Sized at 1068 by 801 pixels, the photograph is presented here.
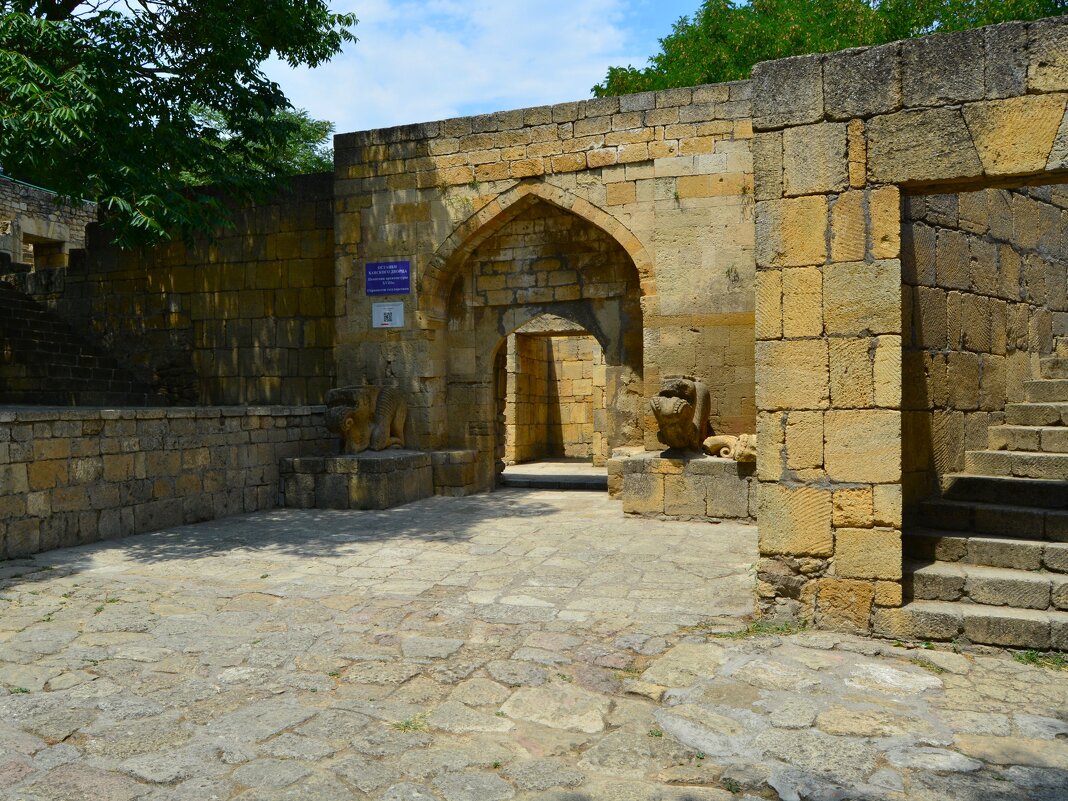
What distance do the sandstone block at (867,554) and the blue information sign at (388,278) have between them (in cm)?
733

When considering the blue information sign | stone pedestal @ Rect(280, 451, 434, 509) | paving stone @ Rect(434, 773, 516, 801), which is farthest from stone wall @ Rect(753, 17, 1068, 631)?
the blue information sign

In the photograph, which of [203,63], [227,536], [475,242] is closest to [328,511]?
[227,536]

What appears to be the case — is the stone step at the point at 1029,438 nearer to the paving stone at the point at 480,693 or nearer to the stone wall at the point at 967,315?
the stone wall at the point at 967,315

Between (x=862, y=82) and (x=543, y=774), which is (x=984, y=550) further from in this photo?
(x=543, y=774)

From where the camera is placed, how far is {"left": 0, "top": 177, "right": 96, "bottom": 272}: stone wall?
1627 centimetres

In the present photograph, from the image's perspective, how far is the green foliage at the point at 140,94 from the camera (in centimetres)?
671

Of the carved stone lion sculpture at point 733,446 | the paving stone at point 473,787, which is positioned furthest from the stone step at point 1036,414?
the paving stone at point 473,787

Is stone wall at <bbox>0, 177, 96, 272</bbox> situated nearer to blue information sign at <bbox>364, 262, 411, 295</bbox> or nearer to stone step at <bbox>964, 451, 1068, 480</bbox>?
blue information sign at <bbox>364, 262, 411, 295</bbox>

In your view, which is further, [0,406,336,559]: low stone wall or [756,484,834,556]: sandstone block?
[0,406,336,559]: low stone wall

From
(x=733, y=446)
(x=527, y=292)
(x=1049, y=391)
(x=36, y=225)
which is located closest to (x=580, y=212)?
(x=527, y=292)

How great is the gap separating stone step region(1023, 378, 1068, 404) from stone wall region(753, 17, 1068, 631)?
223cm

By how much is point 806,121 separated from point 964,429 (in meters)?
2.29

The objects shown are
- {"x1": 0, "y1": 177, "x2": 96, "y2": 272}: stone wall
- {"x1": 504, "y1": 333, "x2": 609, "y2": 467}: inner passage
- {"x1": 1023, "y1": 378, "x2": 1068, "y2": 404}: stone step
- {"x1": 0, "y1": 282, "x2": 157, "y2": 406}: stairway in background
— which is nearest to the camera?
{"x1": 1023, "y1": 378, "x2": 1068, "y2": 404}: stone step

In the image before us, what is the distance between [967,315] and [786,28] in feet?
46.8
